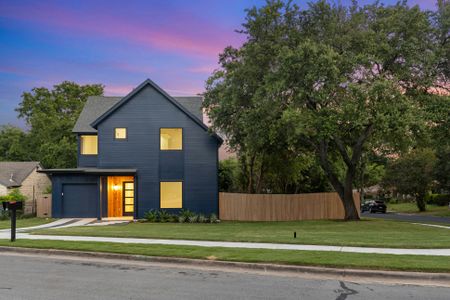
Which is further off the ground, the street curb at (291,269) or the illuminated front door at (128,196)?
the illuminated front door at (128,196)

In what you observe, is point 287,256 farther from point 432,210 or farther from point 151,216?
point 432,210

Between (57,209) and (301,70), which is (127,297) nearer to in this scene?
(301,70)

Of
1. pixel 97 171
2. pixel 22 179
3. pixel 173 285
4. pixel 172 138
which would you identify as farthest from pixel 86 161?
pixel 173 285

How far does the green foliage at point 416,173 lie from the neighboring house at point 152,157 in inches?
1271

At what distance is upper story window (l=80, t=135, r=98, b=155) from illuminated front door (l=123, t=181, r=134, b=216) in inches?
129

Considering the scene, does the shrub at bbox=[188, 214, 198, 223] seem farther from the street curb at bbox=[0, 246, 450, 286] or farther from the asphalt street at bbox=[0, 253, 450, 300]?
the asphalt street at bbox=[0, 253, 450, 300]

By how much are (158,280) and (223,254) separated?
2.76 m

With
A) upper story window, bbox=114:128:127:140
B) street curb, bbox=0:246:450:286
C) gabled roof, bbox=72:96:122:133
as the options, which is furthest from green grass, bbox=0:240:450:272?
gabled roof, bbox=72:96:122:133

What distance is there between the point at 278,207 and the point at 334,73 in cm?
1201

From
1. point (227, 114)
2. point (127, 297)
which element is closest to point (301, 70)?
point (227, 114)

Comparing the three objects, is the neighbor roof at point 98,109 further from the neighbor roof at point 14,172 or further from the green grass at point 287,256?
the green grass at point 287,256

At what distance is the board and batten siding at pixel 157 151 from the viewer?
29.4m

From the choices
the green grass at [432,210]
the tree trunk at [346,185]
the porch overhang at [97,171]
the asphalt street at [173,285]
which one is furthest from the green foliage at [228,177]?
the asphalt street at [173,285]

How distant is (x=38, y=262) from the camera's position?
40.5ft
